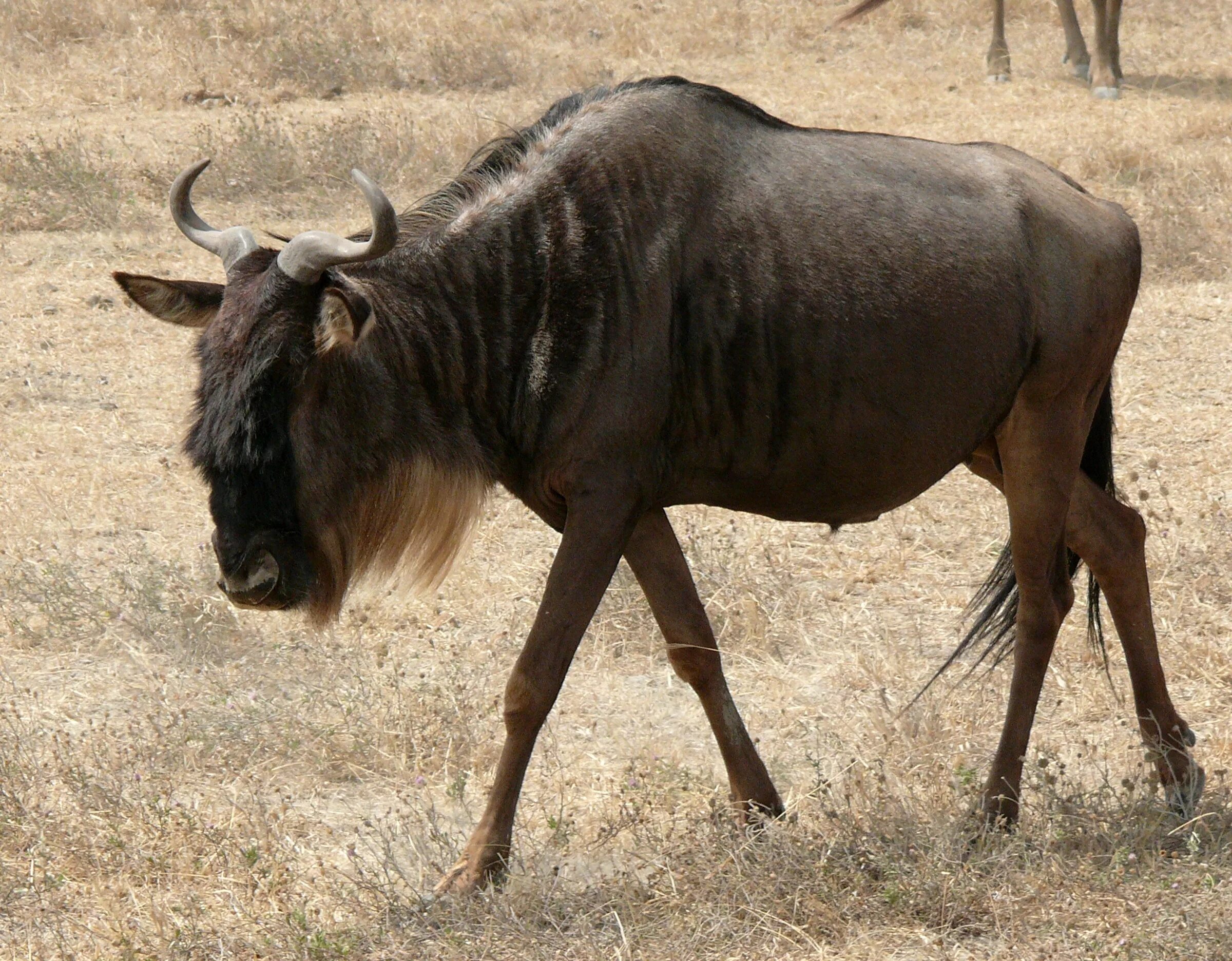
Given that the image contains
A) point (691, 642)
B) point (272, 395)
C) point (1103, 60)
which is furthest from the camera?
point (1103, 60)

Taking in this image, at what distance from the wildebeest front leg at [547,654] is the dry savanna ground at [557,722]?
134mm

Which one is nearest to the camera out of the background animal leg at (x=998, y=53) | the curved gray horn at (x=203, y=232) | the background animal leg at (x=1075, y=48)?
the curved gray horn at (x=203, y=232)

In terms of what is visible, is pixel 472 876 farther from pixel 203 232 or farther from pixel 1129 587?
pixel 1129 587

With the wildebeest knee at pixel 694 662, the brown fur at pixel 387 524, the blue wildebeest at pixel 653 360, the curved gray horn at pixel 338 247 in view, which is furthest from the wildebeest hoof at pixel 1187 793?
the curved gray horn at pixel 338 247

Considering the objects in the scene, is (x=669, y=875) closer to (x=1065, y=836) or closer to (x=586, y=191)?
(x=1065, y=836)

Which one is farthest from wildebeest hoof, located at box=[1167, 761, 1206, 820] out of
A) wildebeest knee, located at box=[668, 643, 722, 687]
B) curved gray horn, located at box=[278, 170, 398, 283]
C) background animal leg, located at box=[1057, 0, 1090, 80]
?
background animal leg, located at box=[1057, 0, 1090, 80]

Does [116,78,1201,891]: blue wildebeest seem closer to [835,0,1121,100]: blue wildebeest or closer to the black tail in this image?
the black tail

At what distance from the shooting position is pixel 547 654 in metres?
3.48

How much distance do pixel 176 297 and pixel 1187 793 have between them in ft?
9.08

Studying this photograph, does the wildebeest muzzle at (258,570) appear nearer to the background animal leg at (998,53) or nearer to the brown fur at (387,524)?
the brown fur at (387,524)

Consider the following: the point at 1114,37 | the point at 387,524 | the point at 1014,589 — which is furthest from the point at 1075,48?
the point at 387,524

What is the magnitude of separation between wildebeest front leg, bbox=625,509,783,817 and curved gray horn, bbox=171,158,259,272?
3.85ft

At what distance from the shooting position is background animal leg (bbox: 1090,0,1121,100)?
538 inches

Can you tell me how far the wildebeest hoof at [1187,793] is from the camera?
3820 mm
